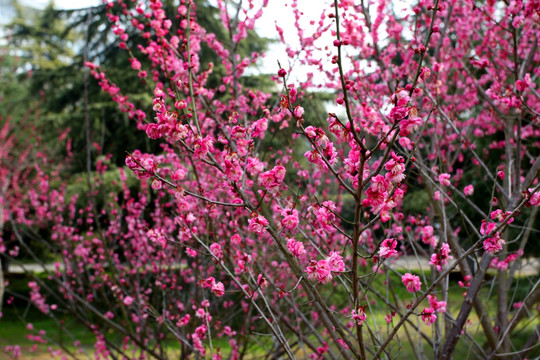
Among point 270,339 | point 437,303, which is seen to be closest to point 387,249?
point 437,303

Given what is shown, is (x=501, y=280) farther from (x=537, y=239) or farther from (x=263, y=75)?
(x=263, y=75)

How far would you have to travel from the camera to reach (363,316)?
1.47m

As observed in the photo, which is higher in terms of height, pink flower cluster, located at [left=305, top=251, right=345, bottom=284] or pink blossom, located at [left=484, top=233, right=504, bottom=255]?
pink blossom, located at [left=484, top=233, right=504, bottom=255]

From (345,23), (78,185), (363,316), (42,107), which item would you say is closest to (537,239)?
(345,23)

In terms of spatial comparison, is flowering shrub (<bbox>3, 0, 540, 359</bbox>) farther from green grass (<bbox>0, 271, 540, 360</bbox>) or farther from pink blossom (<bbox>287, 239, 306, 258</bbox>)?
green grass (<bbox>0, 271, 540, 360</bbox>)

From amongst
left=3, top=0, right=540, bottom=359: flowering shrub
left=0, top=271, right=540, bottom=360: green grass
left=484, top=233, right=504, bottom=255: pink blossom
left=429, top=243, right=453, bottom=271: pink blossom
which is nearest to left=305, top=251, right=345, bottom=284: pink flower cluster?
left=3, top=0, right=540, bottom=359: flowering shrub

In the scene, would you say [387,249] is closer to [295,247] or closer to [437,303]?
[295,247]

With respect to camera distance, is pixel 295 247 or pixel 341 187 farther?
pixel 341 187

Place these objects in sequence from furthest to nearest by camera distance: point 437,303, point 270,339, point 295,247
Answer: point 270,339 < point 437,303 < point 295,247

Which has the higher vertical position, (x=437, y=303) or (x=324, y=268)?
(x=324, y=268)

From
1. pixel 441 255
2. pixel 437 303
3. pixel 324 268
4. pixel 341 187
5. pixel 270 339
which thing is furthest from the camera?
pixel 270 339

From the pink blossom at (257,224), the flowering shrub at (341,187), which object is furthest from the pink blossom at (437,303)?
the pink blossom at (257,224)

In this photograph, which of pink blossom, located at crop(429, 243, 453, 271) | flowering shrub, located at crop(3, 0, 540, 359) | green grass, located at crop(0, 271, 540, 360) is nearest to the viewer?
flowering shrub, located at crop(3, 0, 540, 359)

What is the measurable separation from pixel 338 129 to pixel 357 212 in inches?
10.9
